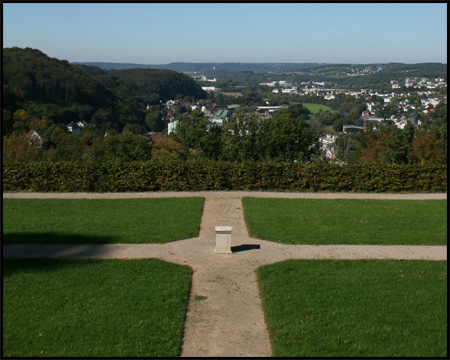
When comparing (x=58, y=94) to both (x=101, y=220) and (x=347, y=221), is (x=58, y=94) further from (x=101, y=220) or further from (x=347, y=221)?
(x=347, y=221)

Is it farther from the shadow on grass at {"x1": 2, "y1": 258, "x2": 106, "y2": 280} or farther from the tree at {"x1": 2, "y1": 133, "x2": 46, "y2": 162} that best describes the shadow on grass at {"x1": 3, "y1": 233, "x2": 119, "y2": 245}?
the tree at {"x1": 2, "y1": 133, "x2": 46, "y2": 162}

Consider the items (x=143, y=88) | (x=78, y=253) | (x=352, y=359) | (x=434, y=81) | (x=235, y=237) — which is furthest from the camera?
(x=434, y=81)

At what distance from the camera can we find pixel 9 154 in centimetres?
2325

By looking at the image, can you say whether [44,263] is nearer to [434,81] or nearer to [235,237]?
[235,237]

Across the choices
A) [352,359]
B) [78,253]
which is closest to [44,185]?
[78,253]

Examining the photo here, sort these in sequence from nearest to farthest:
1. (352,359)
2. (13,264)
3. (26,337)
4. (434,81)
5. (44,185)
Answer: (352,359)
(26,337)
(13,264)
(44,185)
(434,81)

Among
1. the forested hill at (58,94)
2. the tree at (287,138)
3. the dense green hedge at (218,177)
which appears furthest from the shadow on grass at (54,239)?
the forested hill at (58,94)

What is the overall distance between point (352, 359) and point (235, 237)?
6.55 meters

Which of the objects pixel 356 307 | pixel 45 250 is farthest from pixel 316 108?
pixel 356 307

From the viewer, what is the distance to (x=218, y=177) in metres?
19.2

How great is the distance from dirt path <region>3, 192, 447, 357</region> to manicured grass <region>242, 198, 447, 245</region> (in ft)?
1.63

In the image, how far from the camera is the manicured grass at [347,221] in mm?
12727

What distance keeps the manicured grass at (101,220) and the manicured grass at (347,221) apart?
6.95ft

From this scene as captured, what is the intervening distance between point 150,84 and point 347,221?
100m
